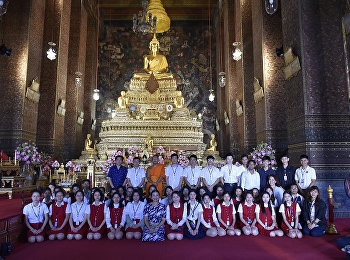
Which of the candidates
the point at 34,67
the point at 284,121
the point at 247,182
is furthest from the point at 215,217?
the point at 34,67

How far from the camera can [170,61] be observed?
18203mm

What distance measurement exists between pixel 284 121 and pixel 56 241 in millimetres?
6838

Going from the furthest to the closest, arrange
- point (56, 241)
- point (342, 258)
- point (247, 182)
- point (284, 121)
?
point (284, 121) → point (247, 182) → point (56, 241) → point (342, 258)

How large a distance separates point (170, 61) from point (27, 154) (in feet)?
36.3

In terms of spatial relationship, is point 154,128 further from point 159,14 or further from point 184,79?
point 159,14

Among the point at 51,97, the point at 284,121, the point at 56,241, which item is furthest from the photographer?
the point at 51,97

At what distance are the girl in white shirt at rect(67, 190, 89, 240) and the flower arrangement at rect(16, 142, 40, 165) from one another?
431 cm

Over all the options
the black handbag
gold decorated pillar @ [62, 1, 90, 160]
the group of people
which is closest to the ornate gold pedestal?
gold decorated pillar @ [62, 1, 90, 160]

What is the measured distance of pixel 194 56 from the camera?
18.3 m

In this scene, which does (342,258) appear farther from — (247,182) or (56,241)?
(56,241)

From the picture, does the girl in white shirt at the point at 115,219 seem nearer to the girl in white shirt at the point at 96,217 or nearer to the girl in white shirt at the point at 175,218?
the girl in white shirt at the point at 96,217

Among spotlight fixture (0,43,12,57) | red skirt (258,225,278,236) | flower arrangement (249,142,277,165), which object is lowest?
red skirt (258,225,278,236)

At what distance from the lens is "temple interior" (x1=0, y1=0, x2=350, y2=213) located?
6.88m

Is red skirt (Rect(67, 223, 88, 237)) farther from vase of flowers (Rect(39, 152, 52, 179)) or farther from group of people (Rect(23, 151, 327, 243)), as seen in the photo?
vase of flowers (Rect(39, 152, 52, 179))
